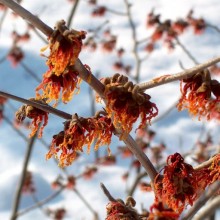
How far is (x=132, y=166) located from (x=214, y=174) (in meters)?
7.33

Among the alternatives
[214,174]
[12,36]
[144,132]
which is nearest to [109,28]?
[12,36]

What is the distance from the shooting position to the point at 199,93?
2545 millimetres

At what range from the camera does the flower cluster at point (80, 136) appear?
254cm

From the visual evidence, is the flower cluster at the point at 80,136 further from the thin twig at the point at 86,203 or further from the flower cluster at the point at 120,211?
the thin twig at the point at 86,203

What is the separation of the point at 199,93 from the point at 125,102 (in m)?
0.44

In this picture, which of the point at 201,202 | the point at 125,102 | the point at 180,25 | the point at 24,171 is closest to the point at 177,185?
the point at 201,202

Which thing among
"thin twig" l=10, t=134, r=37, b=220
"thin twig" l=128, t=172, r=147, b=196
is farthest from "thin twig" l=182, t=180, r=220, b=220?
"thin twig" l=128, t=172, r=147, b=196

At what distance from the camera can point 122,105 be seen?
2.38 metres

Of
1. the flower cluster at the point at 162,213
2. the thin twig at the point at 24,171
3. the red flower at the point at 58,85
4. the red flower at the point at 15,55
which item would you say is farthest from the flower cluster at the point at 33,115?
the red flower at the point at 15,55

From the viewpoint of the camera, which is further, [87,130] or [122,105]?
[87,130]

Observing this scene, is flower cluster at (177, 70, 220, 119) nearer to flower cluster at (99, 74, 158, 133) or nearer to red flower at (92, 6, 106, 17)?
flower cluster at (99, 74, 158, 133)

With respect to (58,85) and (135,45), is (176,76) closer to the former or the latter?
(58,85)

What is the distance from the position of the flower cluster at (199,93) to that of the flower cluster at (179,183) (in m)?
0.29

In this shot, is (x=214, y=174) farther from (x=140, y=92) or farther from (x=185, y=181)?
(x=140, y=92)
